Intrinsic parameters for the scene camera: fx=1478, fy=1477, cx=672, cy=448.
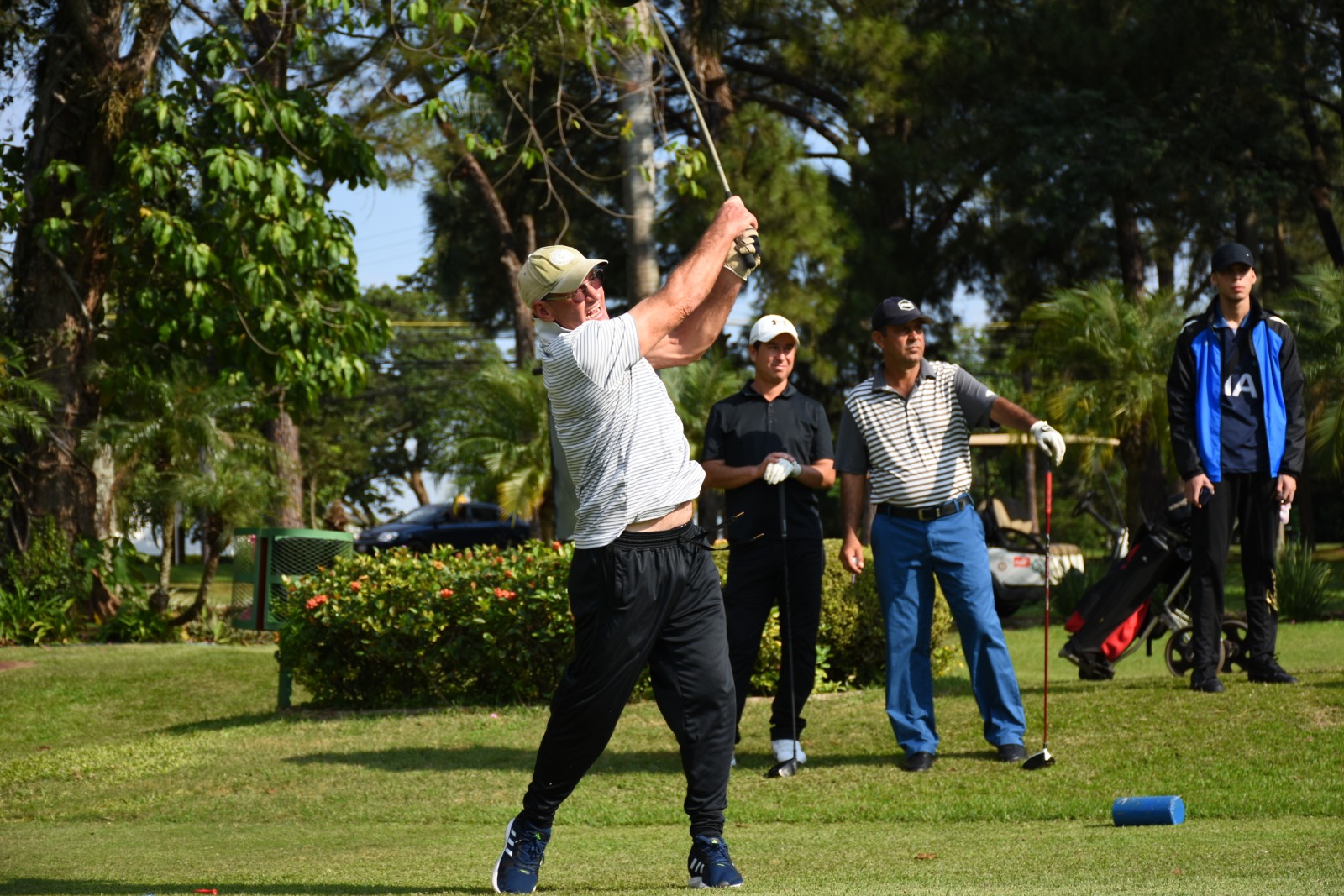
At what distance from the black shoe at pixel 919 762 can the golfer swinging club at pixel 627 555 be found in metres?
2.40

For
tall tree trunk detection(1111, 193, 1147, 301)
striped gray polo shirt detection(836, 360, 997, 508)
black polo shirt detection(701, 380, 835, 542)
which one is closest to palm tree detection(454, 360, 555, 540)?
tall tree trunk detection(1111, 193, 1147, 301)

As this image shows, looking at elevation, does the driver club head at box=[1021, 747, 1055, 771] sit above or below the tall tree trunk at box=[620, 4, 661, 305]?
below

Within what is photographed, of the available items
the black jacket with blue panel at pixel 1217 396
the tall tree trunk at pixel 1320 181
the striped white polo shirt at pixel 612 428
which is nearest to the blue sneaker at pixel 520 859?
the striped white polo shirt at pixel 612 428

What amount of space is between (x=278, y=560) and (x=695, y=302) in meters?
7.47

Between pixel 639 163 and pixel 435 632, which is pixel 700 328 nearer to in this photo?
pixel 435 632

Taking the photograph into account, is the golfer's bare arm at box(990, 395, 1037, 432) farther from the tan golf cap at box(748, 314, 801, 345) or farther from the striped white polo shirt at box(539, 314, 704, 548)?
the striped white polo shirt at box(539, 314, 704, 548)

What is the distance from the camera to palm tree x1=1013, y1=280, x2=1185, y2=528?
19.1 meters

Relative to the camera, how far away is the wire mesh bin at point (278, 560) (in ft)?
35.1

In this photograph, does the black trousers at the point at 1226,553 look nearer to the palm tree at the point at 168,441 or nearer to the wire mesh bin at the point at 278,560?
the wire mesh bin at the point at 278,560

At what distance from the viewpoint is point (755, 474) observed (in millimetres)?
6863

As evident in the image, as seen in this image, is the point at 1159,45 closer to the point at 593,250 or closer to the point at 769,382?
the point at 593,250

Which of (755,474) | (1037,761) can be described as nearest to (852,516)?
(755,474)

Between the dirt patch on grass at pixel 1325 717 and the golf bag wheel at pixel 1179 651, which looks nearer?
the dirt patch on grass at pixel 1325 717

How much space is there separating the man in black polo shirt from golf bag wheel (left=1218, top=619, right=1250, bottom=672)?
9.18 feet
